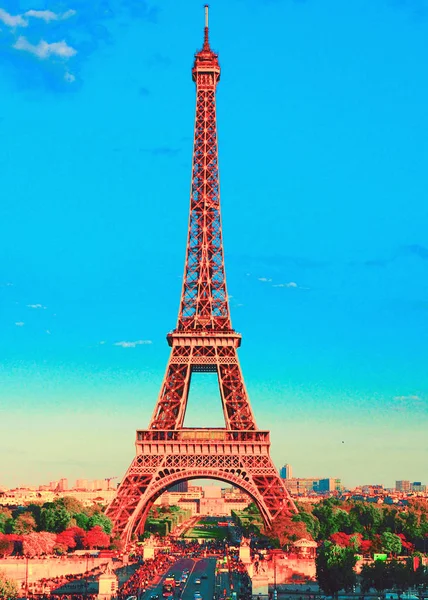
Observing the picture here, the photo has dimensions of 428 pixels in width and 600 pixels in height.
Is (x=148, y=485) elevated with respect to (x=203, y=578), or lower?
elevated

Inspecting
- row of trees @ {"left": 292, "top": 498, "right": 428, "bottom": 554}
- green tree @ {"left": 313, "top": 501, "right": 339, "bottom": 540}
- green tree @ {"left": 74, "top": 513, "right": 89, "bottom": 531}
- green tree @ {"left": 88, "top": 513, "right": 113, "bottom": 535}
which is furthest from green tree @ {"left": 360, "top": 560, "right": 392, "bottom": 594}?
green tree @ {"left": 74, "top": 513, "right": 89, "bottom": 531}

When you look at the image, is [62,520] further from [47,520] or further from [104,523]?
[104,523]

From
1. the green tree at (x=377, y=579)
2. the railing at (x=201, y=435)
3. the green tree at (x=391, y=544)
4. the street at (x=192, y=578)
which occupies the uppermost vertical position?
the railing at (x=201, y=435)

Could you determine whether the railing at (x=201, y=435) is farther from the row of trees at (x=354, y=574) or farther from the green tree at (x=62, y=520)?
the row of trees at (x=354, y=574)

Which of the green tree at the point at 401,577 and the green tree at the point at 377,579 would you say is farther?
the green tree at the point at 401,577

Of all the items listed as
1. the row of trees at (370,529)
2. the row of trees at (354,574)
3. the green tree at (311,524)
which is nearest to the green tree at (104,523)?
the row of trees at (370,529)

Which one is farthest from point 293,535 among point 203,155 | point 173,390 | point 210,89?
point 210,89

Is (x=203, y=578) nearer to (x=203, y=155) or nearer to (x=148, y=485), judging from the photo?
(x=148, y=485)
